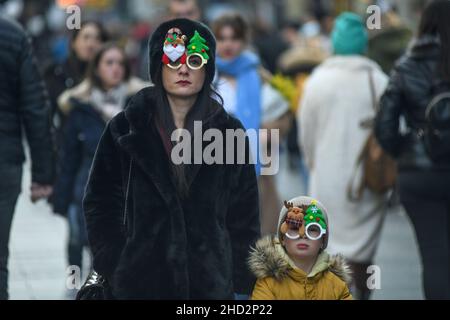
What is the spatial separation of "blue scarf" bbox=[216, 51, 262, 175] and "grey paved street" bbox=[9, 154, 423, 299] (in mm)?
1438

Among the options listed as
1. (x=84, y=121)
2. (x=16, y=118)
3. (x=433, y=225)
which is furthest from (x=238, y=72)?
(x=16, y=118)

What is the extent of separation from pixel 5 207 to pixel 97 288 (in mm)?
1641

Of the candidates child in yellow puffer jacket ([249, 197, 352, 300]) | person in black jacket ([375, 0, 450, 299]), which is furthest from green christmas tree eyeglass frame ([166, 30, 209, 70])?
person in black jacket ([375, 0, 450, 299])

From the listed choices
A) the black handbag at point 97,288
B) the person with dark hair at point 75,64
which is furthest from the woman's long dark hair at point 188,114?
the person with dark hair at point 75,64

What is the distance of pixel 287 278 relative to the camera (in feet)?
17.7

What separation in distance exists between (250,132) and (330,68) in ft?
2.45

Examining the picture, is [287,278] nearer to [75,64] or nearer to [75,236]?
[75,236]

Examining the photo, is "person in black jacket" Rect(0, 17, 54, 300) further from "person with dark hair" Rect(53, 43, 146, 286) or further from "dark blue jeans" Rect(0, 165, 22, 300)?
"person with dark hair" Rect(53, 43, 146, 286)

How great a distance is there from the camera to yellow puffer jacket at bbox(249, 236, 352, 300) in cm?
537

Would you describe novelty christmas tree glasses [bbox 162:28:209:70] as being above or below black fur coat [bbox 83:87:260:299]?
above

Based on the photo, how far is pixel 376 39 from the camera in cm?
Answer: 1164

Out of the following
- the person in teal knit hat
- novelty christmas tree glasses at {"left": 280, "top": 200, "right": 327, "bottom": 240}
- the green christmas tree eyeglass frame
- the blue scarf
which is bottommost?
novelty christmas tree glasses at {"left": 280, "top": 200, "right": 327, "bottom": 240}

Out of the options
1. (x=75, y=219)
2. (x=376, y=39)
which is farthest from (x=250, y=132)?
(x=376, y=39)
